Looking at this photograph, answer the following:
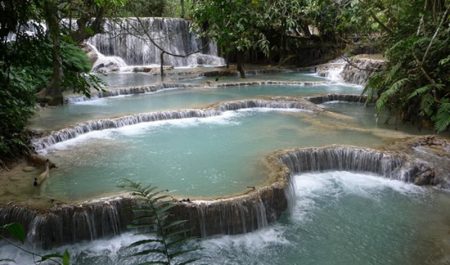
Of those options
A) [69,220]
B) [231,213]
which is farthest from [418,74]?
[69,220]

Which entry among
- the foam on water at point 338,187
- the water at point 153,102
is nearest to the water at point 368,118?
the water at point 153,102

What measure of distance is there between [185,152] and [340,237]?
3104 millimetres

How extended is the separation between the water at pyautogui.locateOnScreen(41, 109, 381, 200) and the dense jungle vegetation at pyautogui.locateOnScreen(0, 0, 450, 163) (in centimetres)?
102

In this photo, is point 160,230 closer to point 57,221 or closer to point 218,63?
point 57,221

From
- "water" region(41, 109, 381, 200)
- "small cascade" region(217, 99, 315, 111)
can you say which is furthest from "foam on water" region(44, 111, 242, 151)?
"small cascade" region(217, 99, 315, 111)

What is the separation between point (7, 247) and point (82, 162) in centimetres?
196

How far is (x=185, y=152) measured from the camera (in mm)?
7324

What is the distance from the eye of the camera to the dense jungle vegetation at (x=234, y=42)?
126 inches

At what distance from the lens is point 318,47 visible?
18406mm

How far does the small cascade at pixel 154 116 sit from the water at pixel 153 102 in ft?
1.20

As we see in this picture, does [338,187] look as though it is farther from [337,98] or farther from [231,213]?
[337,98]

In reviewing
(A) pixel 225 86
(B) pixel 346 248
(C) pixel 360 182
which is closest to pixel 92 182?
(B) pixel 346 248

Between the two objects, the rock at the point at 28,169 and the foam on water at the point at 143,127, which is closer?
the rock at the point at 28,169

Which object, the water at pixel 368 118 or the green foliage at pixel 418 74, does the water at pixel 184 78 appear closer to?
the water at pixel 368 118
